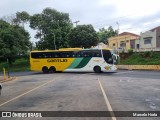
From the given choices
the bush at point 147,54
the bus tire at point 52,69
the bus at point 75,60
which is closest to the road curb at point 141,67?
the bus at point 75,60

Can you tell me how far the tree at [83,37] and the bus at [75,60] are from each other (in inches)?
1093

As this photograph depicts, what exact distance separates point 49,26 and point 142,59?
1255 inches

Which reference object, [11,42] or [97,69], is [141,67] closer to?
[97,69]

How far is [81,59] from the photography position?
41.5 m

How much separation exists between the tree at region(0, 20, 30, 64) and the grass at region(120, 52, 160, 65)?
22853 millimetres

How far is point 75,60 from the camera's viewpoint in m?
41.8

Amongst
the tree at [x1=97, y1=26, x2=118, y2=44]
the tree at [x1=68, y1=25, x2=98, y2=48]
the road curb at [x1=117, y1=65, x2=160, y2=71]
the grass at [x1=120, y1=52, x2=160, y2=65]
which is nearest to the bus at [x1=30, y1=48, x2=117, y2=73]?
the road curb at [x1=117, y1=65, x2=160, y2=71]

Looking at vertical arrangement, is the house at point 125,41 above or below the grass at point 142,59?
above

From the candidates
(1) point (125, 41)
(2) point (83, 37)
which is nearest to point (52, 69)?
(2) point (83, 37)

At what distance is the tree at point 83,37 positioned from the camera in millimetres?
71000

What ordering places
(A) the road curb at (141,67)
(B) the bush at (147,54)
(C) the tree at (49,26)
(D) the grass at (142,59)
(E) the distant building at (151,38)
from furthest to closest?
(C) the tree at (49,26) < (E) the distant building at (151,38) < (B) the bush at (147,54) < (D) the grass at (142,59) < (A) the road curb at (141,67)

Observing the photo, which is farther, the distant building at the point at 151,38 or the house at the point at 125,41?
the house at the point at 125,41

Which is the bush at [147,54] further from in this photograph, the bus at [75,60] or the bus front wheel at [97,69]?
the bus front wheel at [97,69]

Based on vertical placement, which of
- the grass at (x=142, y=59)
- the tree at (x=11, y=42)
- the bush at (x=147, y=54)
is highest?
the tree at (x=11, y=42)
